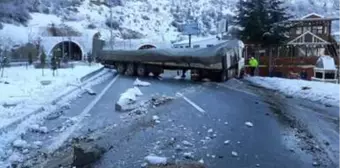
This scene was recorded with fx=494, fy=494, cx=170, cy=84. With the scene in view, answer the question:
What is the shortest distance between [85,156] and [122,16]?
84842mm

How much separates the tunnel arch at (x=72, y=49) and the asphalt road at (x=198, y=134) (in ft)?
158

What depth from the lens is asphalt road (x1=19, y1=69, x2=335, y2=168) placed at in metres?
8.66

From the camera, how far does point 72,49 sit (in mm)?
68062

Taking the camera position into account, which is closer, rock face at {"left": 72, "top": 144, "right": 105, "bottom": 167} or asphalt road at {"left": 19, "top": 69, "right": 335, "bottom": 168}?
rock face at {"left": 72, "top": 144, "right": 105, "bottom": 167}

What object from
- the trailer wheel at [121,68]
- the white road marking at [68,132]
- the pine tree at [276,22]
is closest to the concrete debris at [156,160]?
the white road marking at [68,132]

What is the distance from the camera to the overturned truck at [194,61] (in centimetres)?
2777

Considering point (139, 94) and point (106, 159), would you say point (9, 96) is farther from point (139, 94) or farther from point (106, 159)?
point (106, 159)

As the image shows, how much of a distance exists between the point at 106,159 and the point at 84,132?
116 inches

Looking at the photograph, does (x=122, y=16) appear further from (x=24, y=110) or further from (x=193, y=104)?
(x=24, y=110)

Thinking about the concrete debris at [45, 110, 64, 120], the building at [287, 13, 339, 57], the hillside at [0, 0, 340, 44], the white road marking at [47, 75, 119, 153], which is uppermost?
the hillside at [0, 0, 340, 44]

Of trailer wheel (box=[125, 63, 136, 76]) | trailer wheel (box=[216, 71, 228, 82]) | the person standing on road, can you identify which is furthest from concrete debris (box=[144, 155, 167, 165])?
the person standing on road

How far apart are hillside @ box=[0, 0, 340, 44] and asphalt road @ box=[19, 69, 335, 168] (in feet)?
125

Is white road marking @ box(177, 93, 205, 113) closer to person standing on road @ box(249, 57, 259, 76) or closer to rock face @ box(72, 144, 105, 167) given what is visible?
rock face @ box(72, 144, 105, 167)

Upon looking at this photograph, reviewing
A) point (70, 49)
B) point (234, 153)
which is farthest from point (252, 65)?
point (70, 49)
